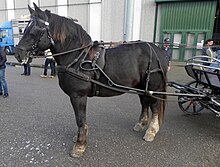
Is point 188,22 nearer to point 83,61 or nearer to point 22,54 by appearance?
point 83,61

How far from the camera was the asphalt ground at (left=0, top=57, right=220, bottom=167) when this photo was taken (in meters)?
2.91

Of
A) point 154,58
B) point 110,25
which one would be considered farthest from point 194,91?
point 110,25

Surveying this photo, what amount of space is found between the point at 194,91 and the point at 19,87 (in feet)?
19.1

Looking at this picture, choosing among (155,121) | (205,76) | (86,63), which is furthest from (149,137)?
(86,63)

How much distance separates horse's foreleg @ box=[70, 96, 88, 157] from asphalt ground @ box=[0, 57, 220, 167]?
0.11m

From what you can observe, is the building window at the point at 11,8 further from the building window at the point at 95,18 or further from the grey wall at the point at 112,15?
the building window at the point at 95,18

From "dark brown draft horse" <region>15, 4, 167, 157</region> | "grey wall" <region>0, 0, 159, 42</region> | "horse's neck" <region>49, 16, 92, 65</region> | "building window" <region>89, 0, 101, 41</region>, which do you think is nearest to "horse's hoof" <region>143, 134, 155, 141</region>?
"dark brown draft horse" <region>15, 4, 167, 157</region>

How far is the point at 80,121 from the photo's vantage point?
10.0ft

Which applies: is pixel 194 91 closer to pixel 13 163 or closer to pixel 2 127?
pixel 13 163

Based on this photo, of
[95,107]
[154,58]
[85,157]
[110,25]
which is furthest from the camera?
[110,25]

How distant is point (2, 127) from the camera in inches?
156

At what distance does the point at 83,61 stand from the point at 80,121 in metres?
0.88

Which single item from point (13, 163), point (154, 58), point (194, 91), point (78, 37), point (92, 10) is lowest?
point (13, 163)

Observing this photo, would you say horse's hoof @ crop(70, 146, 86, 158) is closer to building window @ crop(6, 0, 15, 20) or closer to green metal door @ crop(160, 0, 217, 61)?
green metal door @ crop(160, 0, 217, 61)
